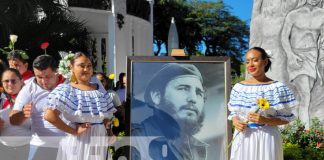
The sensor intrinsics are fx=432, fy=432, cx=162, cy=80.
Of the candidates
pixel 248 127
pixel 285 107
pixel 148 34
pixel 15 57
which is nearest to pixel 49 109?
pixel 15 57

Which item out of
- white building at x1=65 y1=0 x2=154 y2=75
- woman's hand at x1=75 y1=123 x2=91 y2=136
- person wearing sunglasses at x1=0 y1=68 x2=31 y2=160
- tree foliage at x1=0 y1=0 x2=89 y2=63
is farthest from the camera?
white building at x1=65 y1=0 x2=154 y2=75

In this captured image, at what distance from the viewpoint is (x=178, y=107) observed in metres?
4.32

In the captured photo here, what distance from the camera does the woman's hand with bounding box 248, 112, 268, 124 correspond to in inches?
134

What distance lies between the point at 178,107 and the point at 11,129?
1.59m

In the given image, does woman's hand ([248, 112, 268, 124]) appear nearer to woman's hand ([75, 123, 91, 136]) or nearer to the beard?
the beard

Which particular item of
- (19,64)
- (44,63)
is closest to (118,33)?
(19,64)

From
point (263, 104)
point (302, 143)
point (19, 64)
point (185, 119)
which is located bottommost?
point (302, 143)

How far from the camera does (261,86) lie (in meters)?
3.53

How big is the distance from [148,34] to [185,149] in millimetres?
A: 13682

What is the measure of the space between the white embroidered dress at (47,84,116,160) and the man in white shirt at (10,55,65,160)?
12 cm

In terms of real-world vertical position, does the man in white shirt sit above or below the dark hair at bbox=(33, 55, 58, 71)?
below

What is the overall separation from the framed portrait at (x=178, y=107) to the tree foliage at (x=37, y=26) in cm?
529

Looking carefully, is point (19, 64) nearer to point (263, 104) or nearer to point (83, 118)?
point (83, 118)

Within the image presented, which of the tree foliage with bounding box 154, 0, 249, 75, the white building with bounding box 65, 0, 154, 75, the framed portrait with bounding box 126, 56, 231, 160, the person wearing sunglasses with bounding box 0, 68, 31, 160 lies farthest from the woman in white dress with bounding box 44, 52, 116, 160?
the tree foliage with bounding box 154, 0, 249, 75
